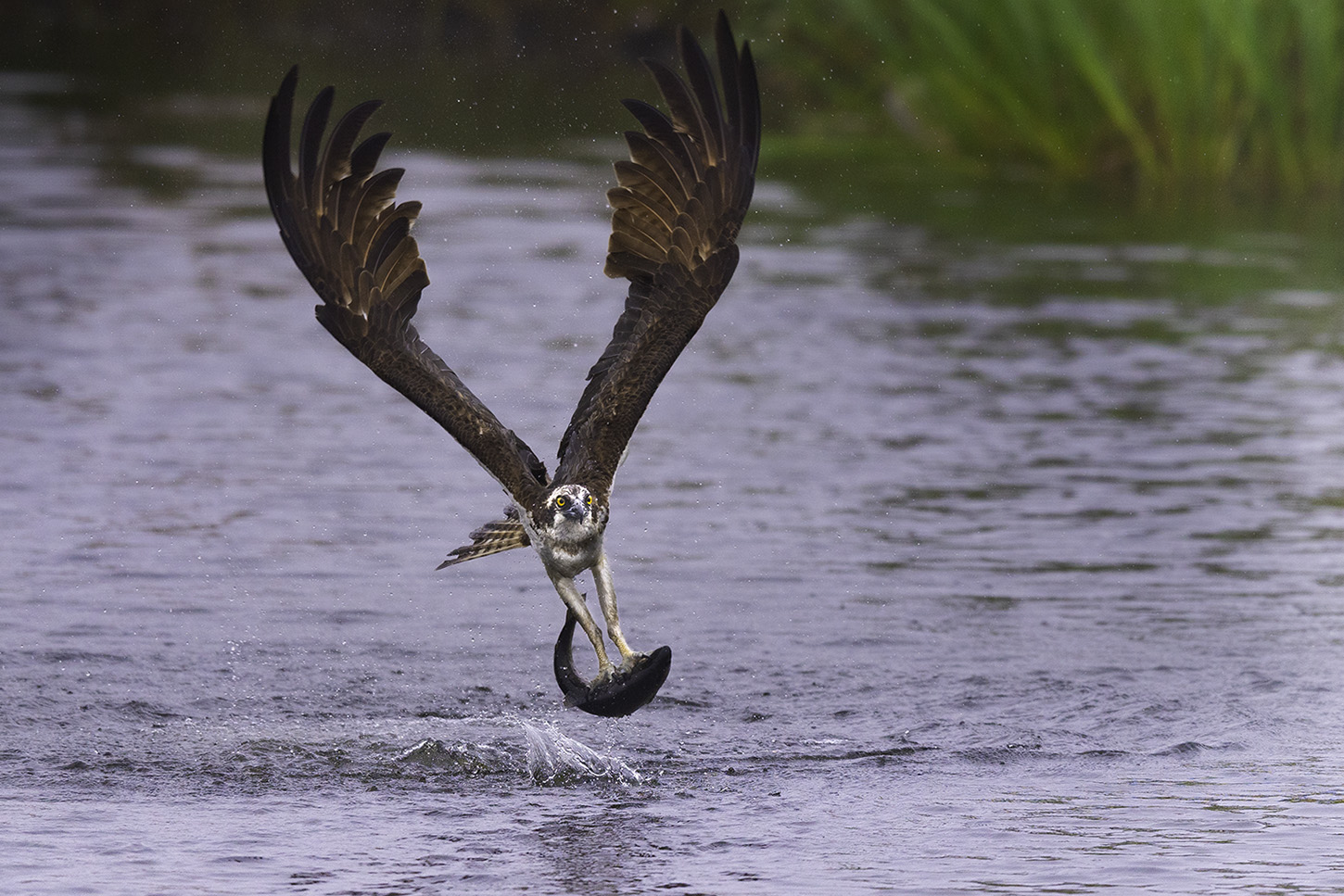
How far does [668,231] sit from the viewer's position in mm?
8344

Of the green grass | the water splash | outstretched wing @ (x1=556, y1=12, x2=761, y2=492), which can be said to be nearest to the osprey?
outstretched wing @ (x1=556, y1=12, x2=761, y2=492)

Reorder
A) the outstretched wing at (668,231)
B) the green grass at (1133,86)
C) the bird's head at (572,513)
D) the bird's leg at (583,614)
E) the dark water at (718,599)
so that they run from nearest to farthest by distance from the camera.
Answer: the dark water at (718,599), the bird's head at (572,513), the bird's leg at (583,614), the outstretched wing at (668,231), the green grass at (1133,86)

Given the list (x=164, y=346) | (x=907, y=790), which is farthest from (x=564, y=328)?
(x=907, y=790)

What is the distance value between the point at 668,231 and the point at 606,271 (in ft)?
0.90

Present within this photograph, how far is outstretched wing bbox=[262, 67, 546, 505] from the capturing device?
7840 mm

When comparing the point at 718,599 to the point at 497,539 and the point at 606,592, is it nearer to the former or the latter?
the point at 497,539

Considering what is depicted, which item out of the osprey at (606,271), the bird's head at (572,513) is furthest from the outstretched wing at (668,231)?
the bird's head at (572,513)

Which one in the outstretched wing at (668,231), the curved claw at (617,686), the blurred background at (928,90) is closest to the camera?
the curved claw at (617,686)

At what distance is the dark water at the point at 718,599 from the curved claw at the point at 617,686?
0.66 feet

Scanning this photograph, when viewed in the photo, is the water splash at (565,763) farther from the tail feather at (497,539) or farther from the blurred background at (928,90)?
the blurred background at (928,90)

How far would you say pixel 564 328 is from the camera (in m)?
16.3

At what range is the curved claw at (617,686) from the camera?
7527 mm

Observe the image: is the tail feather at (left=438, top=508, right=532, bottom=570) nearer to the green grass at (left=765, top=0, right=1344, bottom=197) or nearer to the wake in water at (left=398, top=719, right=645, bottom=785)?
the wake in water at (left=398, top=719, right=645, bottom=785)

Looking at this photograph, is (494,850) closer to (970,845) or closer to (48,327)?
(970,845)
